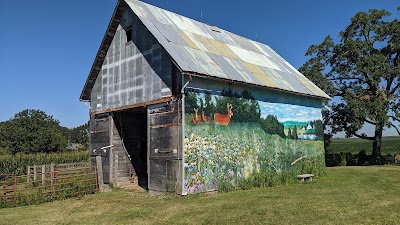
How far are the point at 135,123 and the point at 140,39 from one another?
4775mm

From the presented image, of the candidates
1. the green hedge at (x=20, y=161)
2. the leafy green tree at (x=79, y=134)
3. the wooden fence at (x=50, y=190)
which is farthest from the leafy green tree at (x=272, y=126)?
the leafy green tree at (x=79, y=134)

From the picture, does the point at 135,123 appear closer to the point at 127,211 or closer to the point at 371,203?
the point at 127,211

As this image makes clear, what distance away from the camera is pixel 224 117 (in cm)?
1516

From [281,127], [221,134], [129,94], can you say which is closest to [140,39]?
[129,94]

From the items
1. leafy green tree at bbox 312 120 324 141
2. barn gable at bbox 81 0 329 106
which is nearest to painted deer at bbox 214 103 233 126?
barn gable at bbox 81 0 329 106

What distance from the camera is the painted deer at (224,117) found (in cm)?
1488

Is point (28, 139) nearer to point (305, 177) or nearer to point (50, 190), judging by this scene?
point (50, 190)

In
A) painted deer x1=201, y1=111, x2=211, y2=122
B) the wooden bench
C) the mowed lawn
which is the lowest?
the mowed lawn

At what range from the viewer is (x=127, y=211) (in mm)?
11164

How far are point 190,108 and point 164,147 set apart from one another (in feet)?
6.16

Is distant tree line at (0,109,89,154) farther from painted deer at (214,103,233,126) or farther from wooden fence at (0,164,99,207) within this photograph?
painted deer at (214,103,233,126)

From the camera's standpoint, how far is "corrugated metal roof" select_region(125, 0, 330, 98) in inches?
589

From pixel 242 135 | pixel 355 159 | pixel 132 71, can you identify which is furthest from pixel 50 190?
pixel 355 159

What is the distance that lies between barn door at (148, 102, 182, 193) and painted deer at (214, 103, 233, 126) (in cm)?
179
